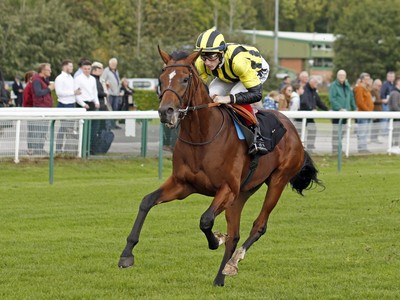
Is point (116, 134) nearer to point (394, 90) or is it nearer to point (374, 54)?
point (394, 90)

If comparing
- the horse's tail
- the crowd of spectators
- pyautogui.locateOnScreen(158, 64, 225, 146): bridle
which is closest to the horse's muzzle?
pyautogui.locateOnScreen(158, 64, 225, 146): bridle

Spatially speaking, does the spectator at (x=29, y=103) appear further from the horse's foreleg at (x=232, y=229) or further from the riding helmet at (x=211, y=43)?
the riding helmet at (x=211, y=43)

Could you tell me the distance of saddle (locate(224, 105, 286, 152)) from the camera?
7.94 meters

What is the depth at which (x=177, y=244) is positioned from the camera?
927 centimetres

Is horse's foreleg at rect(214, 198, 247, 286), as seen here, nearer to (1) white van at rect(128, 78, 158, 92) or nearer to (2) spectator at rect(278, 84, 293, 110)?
(2) spectator at rect(278, 84, 293, 110)

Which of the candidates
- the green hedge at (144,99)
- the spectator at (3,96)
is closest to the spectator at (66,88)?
the spectator at (3,96)

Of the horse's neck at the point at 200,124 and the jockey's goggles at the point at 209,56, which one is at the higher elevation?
the jockey's goggles at the point at 209,56

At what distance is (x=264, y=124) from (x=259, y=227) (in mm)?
824

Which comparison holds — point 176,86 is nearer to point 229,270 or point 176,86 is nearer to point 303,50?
point 229,270

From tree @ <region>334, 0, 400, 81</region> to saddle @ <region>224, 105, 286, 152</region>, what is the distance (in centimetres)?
5414

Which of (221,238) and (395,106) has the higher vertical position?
(395,106)

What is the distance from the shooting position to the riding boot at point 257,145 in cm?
796

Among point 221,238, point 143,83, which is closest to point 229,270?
point 221,238

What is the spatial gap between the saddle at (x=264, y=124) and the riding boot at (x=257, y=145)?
43mm
